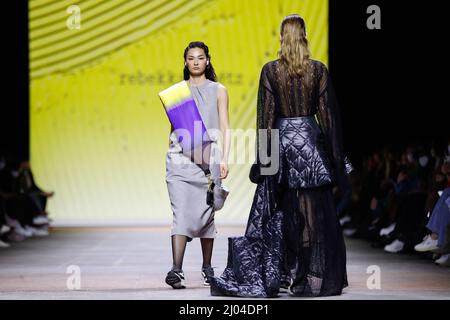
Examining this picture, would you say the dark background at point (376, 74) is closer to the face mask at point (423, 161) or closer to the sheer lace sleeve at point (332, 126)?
the face mask at point (423, 161)

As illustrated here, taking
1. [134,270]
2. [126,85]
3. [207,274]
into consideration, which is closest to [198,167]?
[207,274]

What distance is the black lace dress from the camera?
4.21 metres

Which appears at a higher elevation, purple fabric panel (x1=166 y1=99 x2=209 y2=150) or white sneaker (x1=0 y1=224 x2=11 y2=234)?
purple fabric panel (x1=166 y1=99 x2=209 y2=150)

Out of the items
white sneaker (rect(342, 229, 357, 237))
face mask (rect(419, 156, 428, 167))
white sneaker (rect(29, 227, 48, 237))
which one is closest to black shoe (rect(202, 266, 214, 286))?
face mask (rect(419, 156, 428, 167))

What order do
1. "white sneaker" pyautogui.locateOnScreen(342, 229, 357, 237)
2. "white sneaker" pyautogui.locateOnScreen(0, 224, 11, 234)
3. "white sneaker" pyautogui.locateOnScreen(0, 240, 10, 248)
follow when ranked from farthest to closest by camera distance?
"white sneaker" pyautogui.locateOnScreen(342, 229, 357, 237) < "white sneaker" pyautogui.locateOnScreen(0, 224, 11, 234) < "white sneaker" pyautogui.locateOnScreen(0, 240, 10, 248)

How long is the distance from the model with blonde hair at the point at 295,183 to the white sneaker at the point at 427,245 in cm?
196

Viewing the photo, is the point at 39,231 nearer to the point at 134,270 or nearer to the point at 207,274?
the point at 134,270

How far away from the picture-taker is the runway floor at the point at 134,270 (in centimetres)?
429

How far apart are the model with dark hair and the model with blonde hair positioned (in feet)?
1.12

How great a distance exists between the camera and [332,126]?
4.25m

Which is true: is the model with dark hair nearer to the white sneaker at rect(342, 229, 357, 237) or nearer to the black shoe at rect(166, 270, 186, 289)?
the black shoe at rect(166, 270, 186, 289)

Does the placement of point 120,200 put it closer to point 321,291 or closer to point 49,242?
point 49,242
